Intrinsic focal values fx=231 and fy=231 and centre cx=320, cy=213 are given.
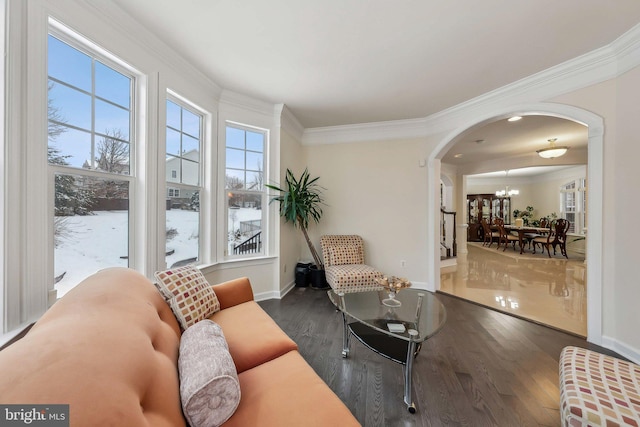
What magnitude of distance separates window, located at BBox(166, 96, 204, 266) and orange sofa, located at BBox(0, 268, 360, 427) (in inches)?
43.9

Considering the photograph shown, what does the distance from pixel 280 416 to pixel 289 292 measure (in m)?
2.70

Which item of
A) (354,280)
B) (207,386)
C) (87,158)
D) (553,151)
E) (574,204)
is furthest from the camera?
(574,204)

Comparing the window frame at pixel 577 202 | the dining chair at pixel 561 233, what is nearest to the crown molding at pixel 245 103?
the dining chair at pixel 561 233

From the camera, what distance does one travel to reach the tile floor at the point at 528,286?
283 cm

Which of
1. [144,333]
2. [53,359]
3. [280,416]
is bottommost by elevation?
[280,416]

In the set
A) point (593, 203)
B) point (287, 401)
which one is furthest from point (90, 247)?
point (593, 203)

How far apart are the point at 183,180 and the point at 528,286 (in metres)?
5.42

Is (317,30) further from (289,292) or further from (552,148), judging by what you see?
(552,148)

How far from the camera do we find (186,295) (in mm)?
1565

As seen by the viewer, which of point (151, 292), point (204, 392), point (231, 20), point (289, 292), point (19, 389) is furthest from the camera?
point (289, 292)

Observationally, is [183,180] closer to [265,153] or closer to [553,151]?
[265,153]

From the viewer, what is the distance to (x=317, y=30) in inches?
74.0

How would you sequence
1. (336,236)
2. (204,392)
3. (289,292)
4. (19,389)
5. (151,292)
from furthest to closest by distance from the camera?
1. (336,236)
2. (289,292)
3. (151,292)
4. (204,392)
5. (19,389)

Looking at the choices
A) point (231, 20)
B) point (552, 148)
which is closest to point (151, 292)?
point (231, 20)
